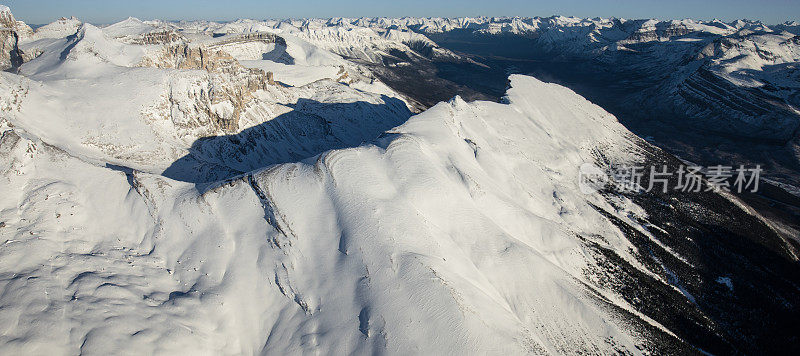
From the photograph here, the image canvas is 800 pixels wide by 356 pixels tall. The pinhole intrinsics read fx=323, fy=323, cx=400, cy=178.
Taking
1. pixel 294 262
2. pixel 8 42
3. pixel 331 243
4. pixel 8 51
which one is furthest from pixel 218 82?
pixel 8 42

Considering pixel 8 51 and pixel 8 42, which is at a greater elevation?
pixel 8 42

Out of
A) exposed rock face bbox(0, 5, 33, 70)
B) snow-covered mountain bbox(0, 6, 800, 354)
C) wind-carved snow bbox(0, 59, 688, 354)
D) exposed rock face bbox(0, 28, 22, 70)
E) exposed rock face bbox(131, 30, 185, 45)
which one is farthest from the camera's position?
exposed rock face bbox(131, 30, 185, 45)

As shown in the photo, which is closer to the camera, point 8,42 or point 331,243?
point 331,243

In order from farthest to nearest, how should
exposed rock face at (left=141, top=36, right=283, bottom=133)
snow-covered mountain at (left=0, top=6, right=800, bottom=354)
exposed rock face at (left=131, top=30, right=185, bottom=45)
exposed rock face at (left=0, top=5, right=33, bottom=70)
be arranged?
exposed rock face at (left=131, top=30, right=185, bottom=45) < exposed rock face at (left=0, top=5, right=33, bottom=70) < exposed rock face at (left=141, top=36, right=283, bottom=133) < snow-covered mountain at (left=0, top=6, right=800, bottom=354)

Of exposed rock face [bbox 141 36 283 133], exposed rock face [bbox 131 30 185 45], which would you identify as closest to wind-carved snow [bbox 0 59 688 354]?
exposed rock face [bbox 141 36 283 133]

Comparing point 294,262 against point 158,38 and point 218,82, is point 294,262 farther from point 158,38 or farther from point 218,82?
point 158,38

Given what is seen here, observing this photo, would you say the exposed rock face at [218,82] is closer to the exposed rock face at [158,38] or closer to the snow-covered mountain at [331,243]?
the snow-covered mountain at [331,243]
